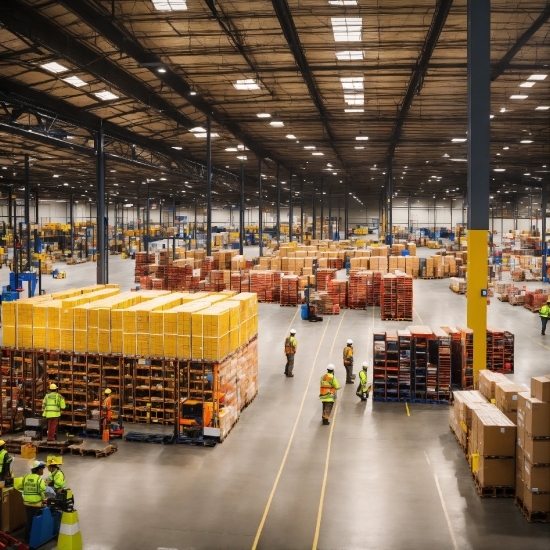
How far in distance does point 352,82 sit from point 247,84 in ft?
12.1

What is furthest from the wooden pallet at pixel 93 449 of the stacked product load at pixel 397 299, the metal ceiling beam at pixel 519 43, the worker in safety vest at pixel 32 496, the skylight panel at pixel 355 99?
the skylight panel at pixel 355 99

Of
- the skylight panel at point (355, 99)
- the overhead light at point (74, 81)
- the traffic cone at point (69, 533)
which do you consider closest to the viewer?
the traffic cone at point (69, 533)

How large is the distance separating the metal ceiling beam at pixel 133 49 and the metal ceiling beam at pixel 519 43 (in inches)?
401

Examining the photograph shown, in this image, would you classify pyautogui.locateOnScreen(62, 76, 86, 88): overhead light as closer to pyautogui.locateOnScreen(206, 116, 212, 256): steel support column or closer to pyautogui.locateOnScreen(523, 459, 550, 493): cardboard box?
pyautogui.locateOnScreen(206, 116, 212, 256): steel support column

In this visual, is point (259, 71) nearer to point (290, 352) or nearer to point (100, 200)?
point (100, 200)

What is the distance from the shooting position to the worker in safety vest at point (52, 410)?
12398mm

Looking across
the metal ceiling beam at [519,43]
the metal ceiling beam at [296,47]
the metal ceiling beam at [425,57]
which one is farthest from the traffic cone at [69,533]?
the metal ceiling beam at [519,43]

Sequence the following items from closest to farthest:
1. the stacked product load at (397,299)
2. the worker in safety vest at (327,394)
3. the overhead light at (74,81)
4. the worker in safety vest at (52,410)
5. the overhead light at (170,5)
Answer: the worker in safety vest at (52,410) < the worker in safety vest at (327,394) < the overhead light at (170,5) < the overhead light at (74,81) < the stacked product load at (397,299)

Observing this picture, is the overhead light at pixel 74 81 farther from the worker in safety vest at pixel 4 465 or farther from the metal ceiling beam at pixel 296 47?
the worker in safety vest at pixel 4 465

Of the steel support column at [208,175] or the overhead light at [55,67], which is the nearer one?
the overhead light at [55,67]

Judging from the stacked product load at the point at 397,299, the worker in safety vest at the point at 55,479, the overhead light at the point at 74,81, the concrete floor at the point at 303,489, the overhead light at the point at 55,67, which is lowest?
the concrete floor at the point at 303,489

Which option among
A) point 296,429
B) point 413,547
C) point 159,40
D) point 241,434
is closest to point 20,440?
point 241,434

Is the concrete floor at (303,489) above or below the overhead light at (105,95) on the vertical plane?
below

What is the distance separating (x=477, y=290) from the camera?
13969 mm
